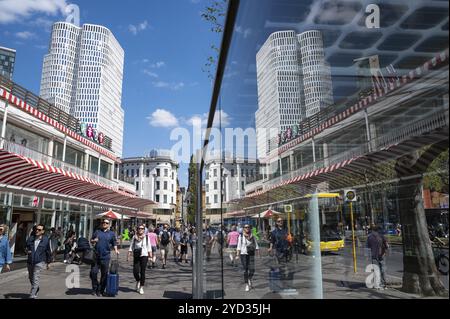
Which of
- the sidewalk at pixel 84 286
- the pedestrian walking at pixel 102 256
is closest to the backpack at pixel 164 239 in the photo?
the sidewalk at pixel 84 286

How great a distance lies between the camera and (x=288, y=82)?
55.7 inches

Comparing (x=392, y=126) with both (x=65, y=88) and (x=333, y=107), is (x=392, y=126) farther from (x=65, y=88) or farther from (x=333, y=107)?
(x=65, y=88)

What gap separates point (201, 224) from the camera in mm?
6824

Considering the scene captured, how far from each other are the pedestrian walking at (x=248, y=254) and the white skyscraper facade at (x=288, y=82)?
0.58 m

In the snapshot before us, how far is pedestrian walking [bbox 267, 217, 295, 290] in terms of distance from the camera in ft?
4.44

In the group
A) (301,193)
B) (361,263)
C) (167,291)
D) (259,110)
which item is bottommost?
(167,291)

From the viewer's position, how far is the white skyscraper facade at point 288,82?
1072 millimetres

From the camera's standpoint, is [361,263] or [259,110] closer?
[361,263]

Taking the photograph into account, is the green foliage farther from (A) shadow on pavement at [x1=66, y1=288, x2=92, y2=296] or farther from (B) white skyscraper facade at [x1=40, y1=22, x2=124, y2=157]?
(B) white skyscraper facade at [x1=40, y1=22, x2=124, y2=157]

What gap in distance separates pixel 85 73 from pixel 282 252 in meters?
75.1

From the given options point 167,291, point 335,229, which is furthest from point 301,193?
point 167,291

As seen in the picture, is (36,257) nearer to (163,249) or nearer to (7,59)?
(163,249)

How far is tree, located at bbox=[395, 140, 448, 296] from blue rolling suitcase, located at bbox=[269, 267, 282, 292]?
77 centimetres

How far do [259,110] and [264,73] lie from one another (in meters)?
0.22
